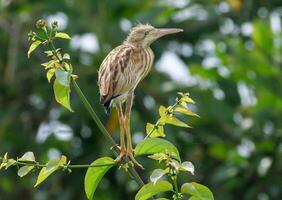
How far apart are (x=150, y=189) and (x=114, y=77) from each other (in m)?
0.37

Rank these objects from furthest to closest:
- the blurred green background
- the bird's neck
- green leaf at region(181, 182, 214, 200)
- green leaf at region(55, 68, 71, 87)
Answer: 1. the blurred green background
2. the bird's neck
3. green leaf at region(181, 182, 214, 200)
4. green leaf at region(55, 68, 71, 87)

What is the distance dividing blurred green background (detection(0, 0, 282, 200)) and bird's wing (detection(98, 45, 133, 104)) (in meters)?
3.70

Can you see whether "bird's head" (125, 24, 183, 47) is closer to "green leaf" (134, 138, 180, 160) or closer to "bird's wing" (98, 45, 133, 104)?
"bird's wing" (98, 45, 133, 104)

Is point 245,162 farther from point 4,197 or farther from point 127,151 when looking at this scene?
Result: point 127,151

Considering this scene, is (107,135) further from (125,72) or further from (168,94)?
(168,94)


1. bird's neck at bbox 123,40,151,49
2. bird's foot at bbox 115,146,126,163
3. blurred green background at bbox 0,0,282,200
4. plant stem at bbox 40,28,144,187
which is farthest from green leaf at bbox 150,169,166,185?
blurred green background at bbox 0,0,282,200

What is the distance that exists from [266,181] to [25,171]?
490 cm

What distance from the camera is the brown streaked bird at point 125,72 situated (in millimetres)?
3203

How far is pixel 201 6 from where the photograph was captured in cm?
878

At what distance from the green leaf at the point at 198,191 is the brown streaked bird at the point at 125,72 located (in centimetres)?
25

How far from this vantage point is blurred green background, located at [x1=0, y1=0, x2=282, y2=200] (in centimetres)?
767

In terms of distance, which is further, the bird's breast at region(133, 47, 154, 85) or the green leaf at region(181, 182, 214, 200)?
the bird's breast at region(133, 47, 154, 85)

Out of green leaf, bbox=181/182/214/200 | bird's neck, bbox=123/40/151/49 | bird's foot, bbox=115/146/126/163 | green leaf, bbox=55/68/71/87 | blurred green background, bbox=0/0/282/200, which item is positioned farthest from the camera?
blurred green background, bbox=0/0/282/200

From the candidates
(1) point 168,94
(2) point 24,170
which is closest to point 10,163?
(2) point 24,170
